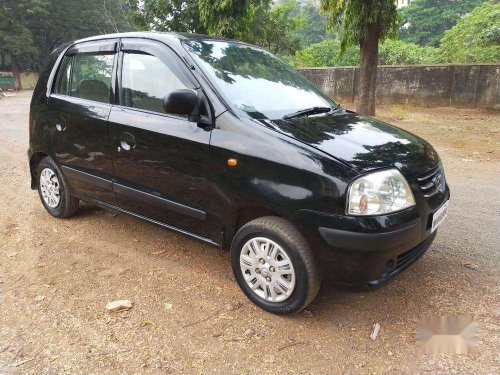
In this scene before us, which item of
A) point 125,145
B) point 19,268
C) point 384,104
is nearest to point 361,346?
point 125,145

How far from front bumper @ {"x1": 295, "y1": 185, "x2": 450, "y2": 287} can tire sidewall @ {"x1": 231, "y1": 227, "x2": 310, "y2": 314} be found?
0.45 feet

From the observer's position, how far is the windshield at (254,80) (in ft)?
9.87

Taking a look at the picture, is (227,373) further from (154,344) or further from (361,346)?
(361,346)

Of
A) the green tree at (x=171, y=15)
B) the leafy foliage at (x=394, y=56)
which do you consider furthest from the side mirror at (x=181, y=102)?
the leafy foliage at (x=394, y=56)

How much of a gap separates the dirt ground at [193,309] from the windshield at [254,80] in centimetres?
138

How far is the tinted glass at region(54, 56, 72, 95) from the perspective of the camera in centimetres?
409

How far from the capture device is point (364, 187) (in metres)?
2.39

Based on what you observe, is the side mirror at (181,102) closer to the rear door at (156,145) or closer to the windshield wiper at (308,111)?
the rear door at (156,145)

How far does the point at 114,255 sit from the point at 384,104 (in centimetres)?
1191

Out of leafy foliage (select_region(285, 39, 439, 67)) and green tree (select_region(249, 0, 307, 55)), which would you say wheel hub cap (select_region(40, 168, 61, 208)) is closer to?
green tree (select_region(249, 0, 307, 55))

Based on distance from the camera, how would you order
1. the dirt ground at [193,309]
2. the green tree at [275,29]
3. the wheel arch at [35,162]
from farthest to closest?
1. the green tree at [275,29]
2. the wheel arch at [35,162]
3. the dirt ground at [193,309]

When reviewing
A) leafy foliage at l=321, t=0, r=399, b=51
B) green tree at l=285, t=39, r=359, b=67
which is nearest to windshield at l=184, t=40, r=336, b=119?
leafy foliage at l=321, t=0, r=399, b=51

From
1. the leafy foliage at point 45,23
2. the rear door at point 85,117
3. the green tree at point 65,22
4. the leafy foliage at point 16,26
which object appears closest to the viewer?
the rear door at point 85,117

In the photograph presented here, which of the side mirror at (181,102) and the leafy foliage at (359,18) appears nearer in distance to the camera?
the side mirror at (181,102)
